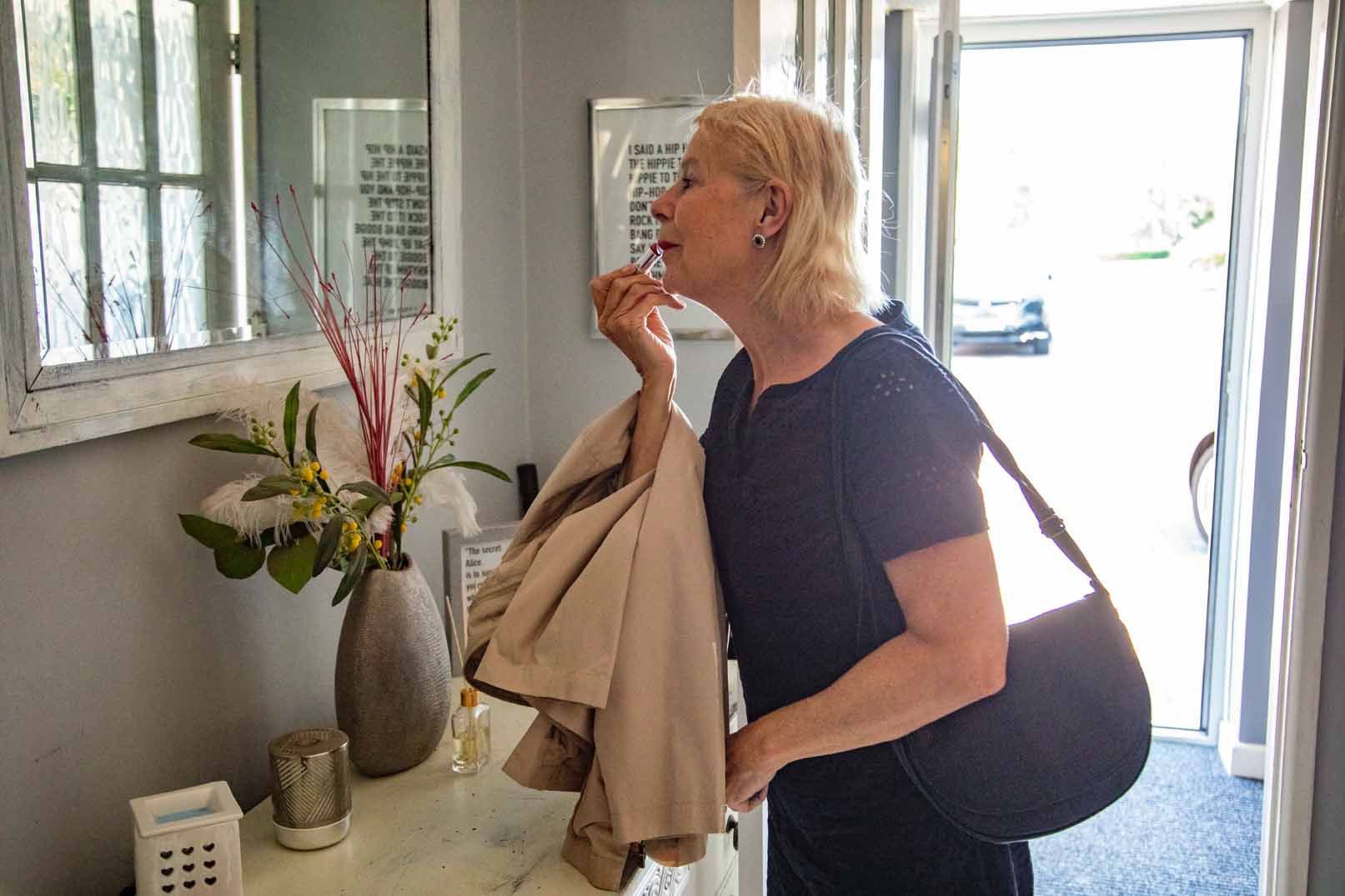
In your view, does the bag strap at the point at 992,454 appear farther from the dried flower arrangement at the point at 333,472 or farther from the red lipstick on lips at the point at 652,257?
the dried flower arrangement at the point at 333,472

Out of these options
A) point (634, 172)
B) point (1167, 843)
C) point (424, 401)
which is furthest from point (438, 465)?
point (1167, 843)

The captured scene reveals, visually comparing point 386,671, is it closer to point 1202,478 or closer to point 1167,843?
point 1167,843

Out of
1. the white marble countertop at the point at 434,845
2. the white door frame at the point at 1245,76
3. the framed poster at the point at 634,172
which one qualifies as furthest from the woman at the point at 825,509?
the white door frame at the point at 1245,76

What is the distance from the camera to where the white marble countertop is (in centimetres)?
119

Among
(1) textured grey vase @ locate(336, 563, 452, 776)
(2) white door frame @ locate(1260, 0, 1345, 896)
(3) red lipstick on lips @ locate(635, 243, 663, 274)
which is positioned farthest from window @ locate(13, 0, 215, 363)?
(2) white door frame @ locate(1260, 0, 1345, 896)

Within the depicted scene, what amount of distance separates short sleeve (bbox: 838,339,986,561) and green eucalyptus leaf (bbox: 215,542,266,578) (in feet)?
2.27

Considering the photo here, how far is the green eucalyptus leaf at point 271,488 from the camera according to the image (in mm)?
1238

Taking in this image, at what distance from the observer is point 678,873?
1421 mm

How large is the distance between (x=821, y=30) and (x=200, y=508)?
1.21 m

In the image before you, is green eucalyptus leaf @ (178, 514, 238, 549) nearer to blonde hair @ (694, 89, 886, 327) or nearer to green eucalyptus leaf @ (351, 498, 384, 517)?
green eucalyptus leaf @ (351, 498, 384, 517)

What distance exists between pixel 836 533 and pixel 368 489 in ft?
1.94

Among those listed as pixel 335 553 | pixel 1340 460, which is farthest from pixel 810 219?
pixel 1340 460

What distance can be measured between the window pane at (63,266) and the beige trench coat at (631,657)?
490 millimetres

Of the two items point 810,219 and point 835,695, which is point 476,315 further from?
point 835,695
